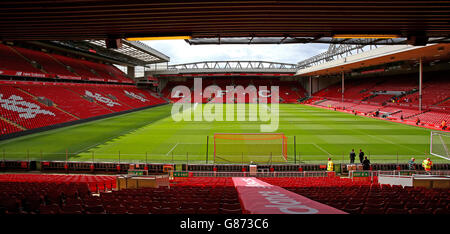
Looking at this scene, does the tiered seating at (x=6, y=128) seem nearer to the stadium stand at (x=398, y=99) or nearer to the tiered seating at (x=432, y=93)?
the stadium stand at (x=398, y=99)

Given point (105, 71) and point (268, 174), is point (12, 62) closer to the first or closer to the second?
point (105, 71)

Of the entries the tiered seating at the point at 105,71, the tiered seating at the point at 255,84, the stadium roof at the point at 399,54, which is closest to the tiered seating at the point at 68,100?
the tiered seating at the point at 105,71

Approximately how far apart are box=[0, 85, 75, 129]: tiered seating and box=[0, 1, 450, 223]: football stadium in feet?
0.59

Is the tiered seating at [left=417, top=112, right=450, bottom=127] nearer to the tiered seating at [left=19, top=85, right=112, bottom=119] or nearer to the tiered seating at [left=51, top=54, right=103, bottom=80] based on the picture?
the tiered seating at [left=19, top=85, right=112, bottom=119]

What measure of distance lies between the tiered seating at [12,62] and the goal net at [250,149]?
2950 centimetres

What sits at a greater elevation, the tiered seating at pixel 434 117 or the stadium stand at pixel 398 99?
the stadium stand at pixel 398 99

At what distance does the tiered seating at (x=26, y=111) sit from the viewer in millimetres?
24547

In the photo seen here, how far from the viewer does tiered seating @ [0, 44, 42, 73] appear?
30.8m

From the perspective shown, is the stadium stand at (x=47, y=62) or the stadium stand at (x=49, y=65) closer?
the stadium stand at (x=49, y=65)

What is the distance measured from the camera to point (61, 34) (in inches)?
351

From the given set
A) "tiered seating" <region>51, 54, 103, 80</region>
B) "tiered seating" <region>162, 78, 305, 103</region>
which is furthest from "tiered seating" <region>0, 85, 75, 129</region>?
"tiered seating" <region>162, 78, 305, 103</region>

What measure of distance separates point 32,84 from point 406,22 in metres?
42.1

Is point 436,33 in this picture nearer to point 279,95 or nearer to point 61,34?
point 61,34
